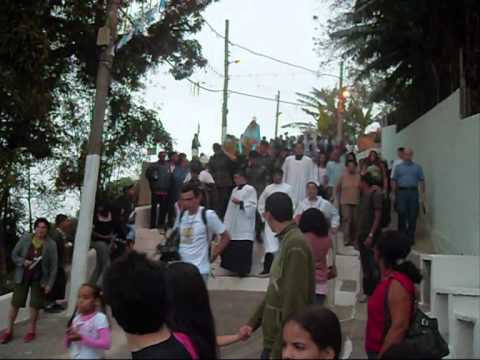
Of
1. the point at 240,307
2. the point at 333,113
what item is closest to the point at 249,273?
the point at 240,307

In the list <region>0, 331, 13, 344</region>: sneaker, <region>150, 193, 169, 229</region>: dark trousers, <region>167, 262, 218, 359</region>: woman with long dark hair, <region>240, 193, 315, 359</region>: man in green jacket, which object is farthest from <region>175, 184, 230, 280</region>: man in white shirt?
<region>150, 193, 169, 229</region>: dark trousers

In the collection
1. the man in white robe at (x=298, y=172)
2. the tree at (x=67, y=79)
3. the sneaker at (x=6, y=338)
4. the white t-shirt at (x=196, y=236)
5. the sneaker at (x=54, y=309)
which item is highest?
the tree at (x=67, y=79)

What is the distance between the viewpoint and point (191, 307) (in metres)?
3.25

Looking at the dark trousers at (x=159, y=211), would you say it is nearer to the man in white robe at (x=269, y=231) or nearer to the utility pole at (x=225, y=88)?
the man in white robe at (x=269, y=231)

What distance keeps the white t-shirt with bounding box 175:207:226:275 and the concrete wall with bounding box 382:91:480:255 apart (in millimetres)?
5103

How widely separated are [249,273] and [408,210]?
3.33m

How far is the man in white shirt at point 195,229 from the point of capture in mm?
7105

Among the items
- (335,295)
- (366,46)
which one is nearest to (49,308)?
(335,295)

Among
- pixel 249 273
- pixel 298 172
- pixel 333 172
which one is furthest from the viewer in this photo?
pixel 333 172

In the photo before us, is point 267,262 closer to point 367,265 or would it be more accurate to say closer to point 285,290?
point 367,265

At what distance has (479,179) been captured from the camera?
36.1ft

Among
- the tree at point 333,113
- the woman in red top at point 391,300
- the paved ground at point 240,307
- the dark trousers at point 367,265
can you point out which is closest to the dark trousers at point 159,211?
the paved ground at point 240,307

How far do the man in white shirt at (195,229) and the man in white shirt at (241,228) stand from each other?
4.31m

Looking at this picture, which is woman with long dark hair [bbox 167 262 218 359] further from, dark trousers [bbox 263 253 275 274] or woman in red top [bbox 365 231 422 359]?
dark trousers [bbox 263 253 275 274]
